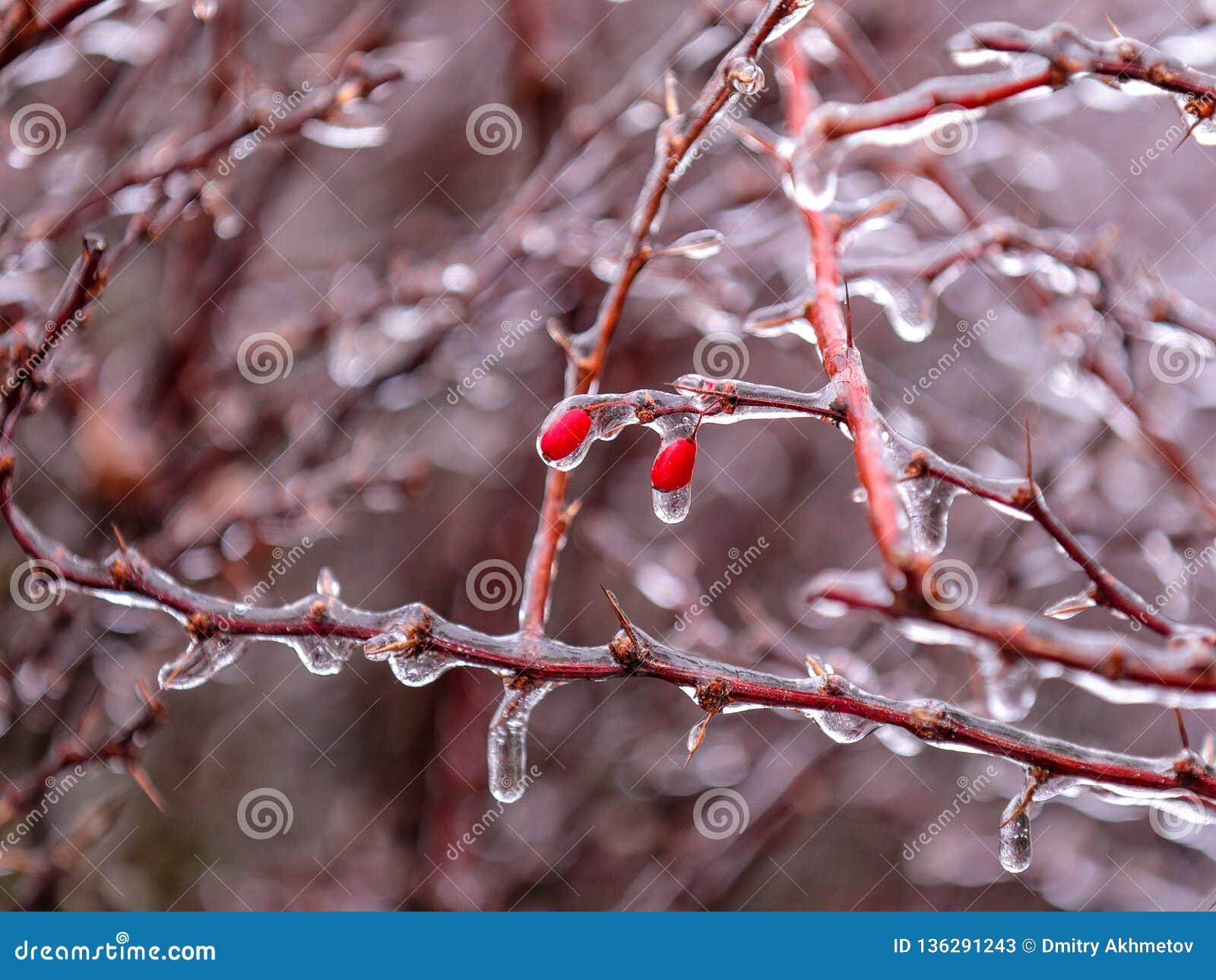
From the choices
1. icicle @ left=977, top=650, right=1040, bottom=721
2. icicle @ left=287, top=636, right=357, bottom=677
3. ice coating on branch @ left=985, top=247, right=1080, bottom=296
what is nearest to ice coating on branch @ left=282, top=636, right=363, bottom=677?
icicle @ left=287, top=636, right=357, bottom=677

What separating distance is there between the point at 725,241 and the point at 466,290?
555mm

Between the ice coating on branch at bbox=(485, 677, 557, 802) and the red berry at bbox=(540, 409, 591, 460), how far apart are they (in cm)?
27

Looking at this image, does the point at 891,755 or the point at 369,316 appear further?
the point at 891,755

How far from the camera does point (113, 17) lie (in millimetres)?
1753

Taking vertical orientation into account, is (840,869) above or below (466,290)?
below

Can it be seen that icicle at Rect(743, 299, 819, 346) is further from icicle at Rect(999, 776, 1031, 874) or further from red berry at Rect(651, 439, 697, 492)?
icicle at Rect(999, 776, 1031, 874)

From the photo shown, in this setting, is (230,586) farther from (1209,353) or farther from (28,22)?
(1209,353)

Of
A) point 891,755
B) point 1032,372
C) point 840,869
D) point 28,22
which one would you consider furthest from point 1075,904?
point 28,22

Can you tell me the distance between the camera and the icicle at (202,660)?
1.01 m

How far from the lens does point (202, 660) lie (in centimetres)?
105

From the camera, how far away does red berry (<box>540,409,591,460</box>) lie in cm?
92

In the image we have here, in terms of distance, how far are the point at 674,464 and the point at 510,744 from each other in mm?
393

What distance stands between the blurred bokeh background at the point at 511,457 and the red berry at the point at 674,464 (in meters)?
0.66

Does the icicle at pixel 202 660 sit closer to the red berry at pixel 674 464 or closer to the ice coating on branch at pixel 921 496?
the red berry at pixel 674 464
